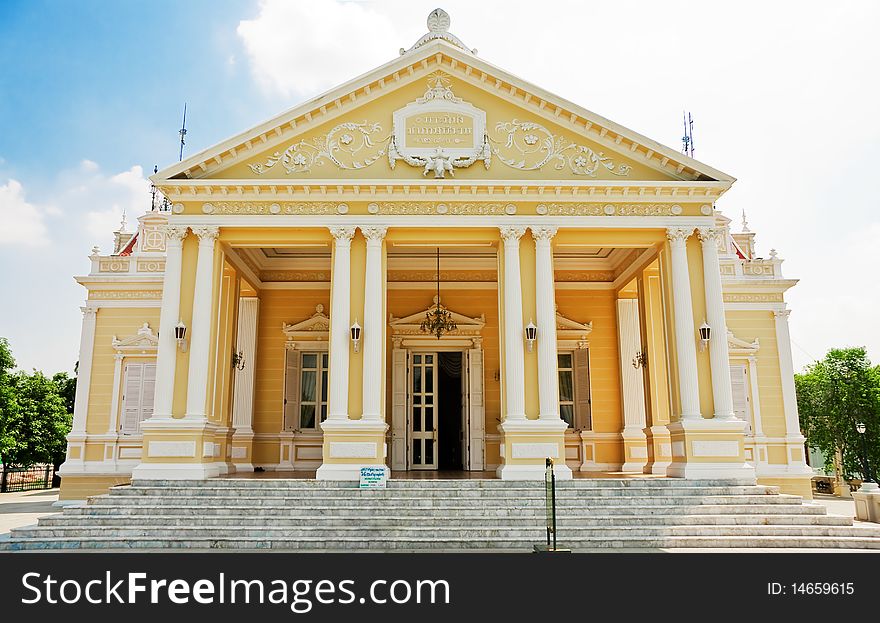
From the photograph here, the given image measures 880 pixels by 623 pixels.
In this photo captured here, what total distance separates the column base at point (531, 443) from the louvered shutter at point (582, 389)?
3700 mm

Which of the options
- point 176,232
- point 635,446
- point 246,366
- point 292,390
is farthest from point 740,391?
point 176,232

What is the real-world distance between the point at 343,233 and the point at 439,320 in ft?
11.3

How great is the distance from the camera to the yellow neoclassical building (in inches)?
451

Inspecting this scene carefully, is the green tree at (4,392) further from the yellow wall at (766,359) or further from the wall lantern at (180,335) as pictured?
the yellow wall at (766,359)

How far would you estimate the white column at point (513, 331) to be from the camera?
11.4 metres

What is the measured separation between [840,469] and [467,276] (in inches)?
812

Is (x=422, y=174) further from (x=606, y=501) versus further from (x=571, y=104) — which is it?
(x=606, y=501)

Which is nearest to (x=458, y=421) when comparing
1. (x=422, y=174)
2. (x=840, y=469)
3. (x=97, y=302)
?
(x=422, y=174)

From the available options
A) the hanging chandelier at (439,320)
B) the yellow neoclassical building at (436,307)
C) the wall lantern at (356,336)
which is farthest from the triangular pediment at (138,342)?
the hanging chandelier at (439,320)

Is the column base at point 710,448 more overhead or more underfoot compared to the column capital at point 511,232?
more underfoot

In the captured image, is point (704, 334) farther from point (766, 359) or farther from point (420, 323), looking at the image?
point (420, 323)

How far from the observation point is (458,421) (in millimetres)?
14945

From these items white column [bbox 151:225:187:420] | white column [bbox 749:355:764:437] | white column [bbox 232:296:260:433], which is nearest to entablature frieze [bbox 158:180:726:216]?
white column [bbox 151:225:187:420]

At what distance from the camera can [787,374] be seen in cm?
1473
